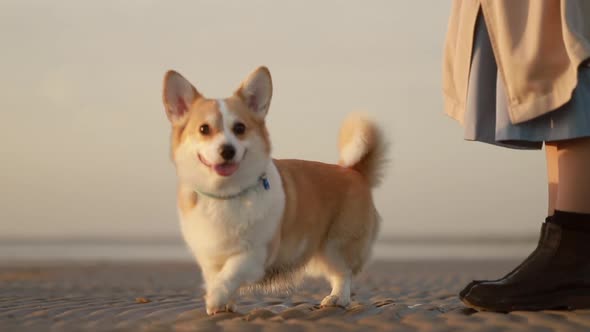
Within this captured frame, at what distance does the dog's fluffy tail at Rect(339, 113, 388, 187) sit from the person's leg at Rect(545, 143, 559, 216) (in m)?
1.22

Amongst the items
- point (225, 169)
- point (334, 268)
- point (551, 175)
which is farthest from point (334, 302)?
point (551, 175)

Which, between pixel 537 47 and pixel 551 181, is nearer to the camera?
pixel 537 47

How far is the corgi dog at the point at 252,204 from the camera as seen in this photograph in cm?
306

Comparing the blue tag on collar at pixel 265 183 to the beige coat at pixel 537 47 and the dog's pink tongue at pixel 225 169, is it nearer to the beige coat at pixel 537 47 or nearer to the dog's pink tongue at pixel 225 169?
the dog's pink tongue at pixel 225 169

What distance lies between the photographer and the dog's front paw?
3445 mm

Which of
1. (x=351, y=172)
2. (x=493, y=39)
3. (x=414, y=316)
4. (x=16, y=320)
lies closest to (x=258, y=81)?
(x=351, y=172)

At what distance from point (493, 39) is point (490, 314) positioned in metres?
1.13

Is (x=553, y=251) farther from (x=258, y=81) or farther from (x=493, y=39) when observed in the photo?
(x=258, y=81)

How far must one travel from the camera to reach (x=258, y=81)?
3459mm

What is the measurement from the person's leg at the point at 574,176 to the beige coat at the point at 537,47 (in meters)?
0.23

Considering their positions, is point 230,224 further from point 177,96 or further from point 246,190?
point 177,96

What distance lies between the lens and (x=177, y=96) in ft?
11.0

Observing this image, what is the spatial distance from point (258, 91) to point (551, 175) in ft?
4.75

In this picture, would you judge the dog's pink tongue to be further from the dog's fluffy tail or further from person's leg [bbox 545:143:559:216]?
person's leg [bbox 545:143:559:216]
